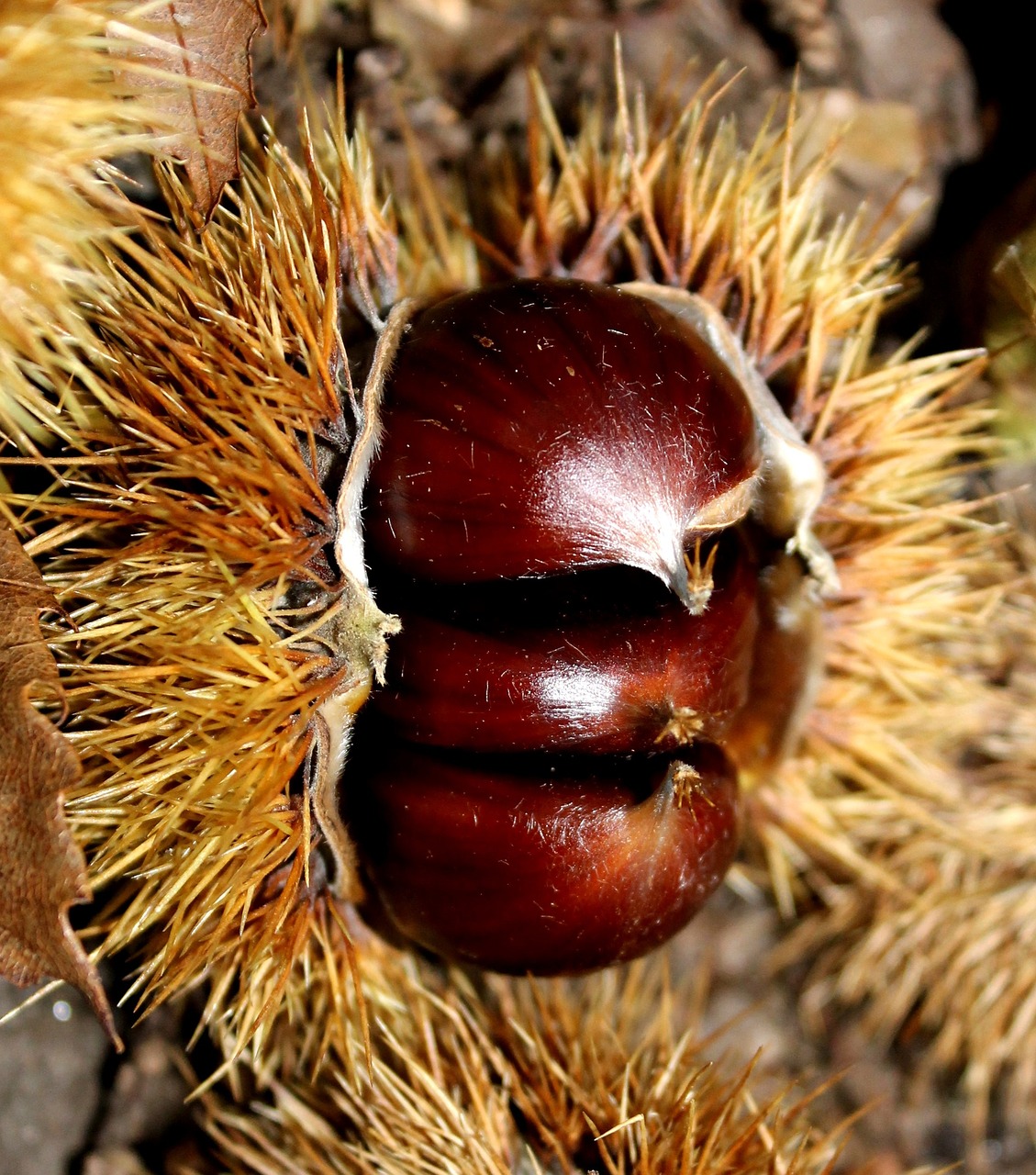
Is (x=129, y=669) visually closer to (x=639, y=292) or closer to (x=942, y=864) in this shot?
(x=639, y=292)

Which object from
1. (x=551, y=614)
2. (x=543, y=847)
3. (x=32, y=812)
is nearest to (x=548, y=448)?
(x=551, y=614)

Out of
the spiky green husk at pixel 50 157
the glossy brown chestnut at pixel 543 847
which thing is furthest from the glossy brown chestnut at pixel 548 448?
the spiky green husk at pixel 50 157

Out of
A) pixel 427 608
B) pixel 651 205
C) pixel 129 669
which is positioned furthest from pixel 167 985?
pixel 651 205

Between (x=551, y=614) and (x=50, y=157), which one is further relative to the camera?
(x=551, y=614)

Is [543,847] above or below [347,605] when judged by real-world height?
below

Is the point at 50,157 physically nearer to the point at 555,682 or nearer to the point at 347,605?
the point at 347,605

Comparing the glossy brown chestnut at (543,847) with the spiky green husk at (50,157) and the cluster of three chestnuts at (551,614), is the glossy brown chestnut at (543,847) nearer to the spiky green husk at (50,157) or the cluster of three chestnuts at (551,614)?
the cluster of three chestnuts at (551,614)

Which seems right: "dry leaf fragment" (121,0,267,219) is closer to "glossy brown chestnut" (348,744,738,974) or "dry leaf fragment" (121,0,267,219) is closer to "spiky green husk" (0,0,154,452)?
"spiky green husk" (0,0,154,452)
